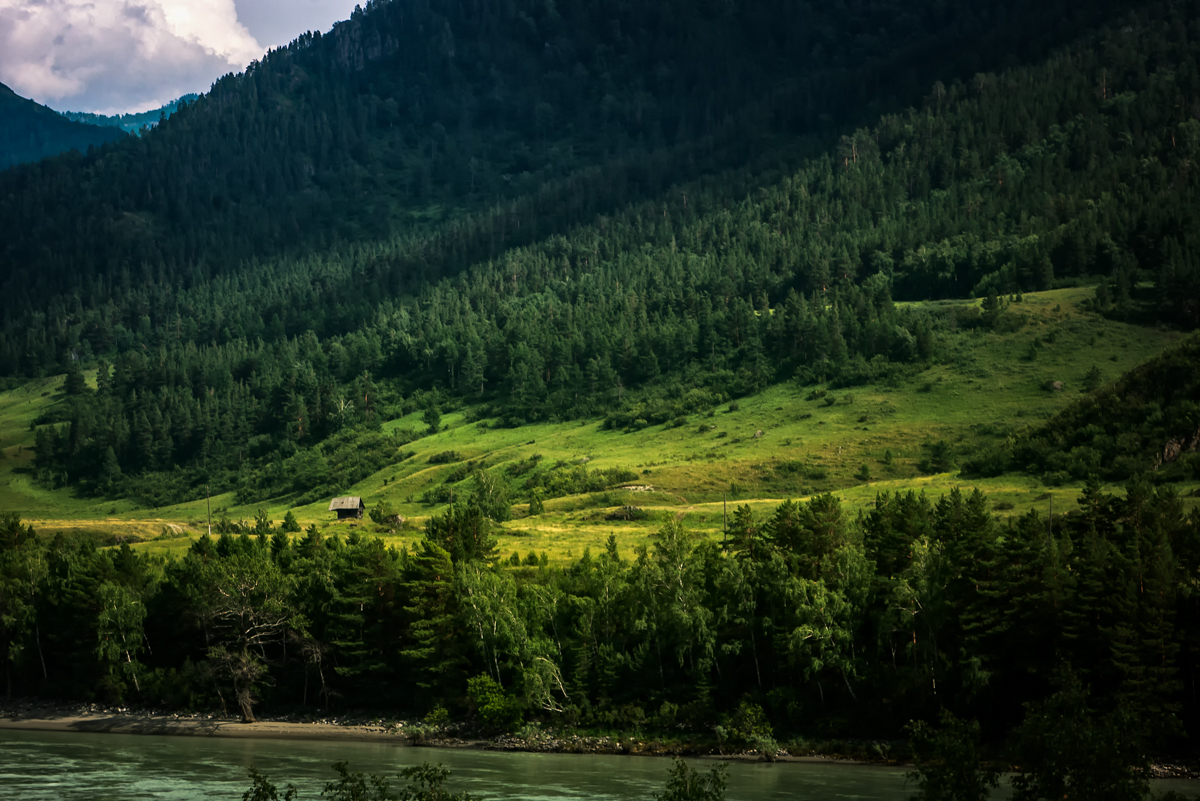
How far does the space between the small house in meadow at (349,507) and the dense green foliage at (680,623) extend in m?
66.6

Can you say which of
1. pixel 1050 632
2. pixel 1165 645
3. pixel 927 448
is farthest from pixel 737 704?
pixel 927 448

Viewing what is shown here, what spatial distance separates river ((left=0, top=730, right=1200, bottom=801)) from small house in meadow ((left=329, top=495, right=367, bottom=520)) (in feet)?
283

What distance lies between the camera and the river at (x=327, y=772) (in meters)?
69.8

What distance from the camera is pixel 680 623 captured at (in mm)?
87000

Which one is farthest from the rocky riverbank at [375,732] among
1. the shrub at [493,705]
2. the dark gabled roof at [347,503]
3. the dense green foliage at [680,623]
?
the dark gabled roof at [347,503]

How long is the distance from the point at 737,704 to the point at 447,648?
23.6m

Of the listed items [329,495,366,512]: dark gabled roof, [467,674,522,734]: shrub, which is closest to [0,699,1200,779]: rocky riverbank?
[467,674,522,734]: shrub

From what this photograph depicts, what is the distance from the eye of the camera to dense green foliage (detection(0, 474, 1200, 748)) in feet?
262

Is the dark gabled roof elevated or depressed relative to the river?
elevated

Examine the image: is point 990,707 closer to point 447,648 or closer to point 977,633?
point 977,633

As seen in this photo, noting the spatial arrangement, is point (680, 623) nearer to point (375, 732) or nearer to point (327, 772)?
point (375, 732)

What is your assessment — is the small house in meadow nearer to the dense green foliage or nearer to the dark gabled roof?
the dark gabled roof

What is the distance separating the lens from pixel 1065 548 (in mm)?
85062

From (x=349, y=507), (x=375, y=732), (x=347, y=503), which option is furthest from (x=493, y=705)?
(x=347, y=503)
